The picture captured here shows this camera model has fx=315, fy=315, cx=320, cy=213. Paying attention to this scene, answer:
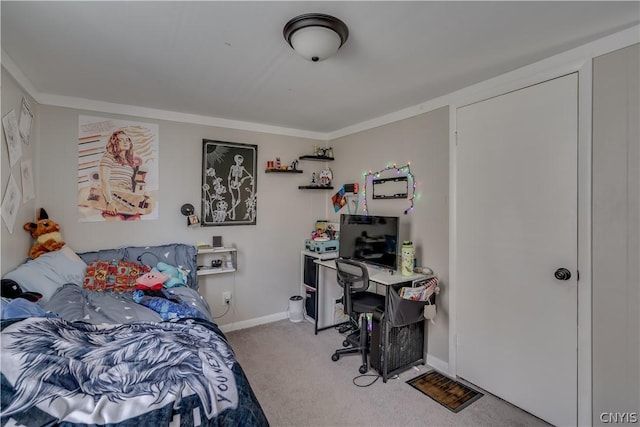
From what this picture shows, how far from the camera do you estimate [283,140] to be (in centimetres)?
387

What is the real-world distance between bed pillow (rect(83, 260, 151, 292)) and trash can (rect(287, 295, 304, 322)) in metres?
1.66

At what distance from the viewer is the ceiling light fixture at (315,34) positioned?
1546mm

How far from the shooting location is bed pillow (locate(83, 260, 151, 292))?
253 centimetres

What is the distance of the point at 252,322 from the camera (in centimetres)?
369

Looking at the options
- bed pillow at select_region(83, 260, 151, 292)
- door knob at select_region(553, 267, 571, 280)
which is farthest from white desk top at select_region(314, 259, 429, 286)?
bed pillow at select_region(83, 260, 151, 292)

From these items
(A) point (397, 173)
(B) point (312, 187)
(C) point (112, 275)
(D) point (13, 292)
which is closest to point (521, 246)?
(A) point (397, 173)

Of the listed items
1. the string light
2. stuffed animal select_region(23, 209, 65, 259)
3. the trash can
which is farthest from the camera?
the trash can

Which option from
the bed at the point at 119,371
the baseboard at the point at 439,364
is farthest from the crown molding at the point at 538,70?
the bed at the point at 119,371

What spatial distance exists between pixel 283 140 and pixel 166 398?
3150 mm

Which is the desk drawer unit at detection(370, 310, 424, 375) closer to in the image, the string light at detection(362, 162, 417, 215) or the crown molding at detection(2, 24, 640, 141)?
the string light at detection(362, 162, 417, 215)

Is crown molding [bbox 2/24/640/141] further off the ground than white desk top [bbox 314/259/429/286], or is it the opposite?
crown molding [bbox 2/24/640/141]

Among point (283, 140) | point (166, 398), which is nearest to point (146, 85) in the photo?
point (283, 140)

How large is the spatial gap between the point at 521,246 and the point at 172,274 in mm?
2822

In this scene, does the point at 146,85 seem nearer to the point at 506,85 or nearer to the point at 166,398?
the point at 166,398
